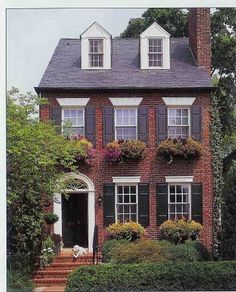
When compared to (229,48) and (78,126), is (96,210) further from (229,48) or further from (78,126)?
(229,48)

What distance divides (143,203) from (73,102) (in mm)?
1288

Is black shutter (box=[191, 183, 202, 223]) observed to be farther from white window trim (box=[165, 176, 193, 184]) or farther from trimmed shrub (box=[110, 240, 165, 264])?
trimmed shrub (box=[110, 240, 165, 264])

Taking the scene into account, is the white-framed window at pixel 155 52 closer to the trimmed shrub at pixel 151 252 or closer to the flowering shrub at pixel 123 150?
the flowering shrub at pixel 123 150

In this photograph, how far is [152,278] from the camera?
7.89m

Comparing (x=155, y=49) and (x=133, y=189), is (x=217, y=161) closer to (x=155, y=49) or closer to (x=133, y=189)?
(x=133, y=189)

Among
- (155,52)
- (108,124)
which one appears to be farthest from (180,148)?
(155,52)

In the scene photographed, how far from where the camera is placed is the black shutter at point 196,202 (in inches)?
327

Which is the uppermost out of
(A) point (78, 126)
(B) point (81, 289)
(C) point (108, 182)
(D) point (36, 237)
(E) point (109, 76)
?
(E) point (109, 76)

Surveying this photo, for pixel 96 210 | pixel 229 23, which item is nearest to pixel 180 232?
pixel 96 210

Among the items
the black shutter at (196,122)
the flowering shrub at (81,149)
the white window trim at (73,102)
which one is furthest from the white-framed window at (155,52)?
the flowering shrub at (81,149)

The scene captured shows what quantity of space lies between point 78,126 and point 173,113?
1.01 metres

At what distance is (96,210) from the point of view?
8234mm

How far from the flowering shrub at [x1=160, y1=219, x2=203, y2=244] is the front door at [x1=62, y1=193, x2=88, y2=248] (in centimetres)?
79
